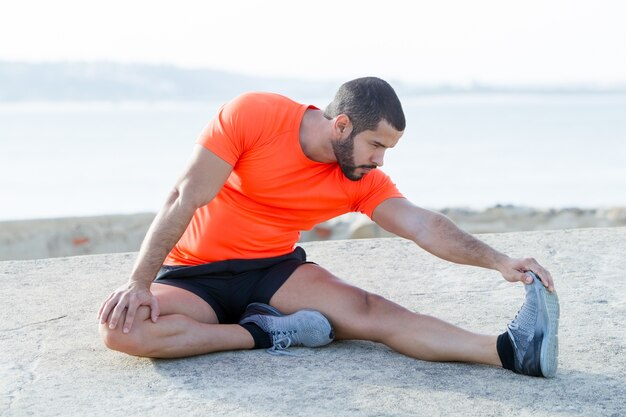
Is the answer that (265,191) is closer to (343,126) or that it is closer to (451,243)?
(343,126)

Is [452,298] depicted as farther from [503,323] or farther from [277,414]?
[277,414]

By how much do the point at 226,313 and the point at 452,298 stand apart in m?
0.94

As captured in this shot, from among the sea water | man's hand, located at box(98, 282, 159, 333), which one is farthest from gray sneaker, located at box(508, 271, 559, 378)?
the sea water

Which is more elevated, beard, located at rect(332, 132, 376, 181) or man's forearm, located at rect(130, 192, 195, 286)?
beard, located at rect(332, 132, 376, 181)

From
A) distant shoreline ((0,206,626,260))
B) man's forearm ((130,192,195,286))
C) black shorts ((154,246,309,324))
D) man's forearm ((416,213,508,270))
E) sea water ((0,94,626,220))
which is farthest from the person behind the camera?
sea water ((0,94,626,220))

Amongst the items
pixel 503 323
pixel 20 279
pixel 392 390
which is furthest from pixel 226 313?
pixel 20 279

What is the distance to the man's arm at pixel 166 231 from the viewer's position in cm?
272

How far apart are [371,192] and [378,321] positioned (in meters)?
0.40

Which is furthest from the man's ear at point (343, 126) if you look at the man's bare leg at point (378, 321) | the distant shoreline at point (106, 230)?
the distant shoreline at point (106, 230)

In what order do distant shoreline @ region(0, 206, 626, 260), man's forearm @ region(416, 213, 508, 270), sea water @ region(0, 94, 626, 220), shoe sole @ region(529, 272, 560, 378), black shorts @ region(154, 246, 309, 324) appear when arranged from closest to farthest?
1. shoe sole @ region(529, 272, 560, 378)
2. man's forearm @ region(416, 213, 508, 270)
3. black shorts @ region(154, 246, 309, 324)
4. distant shoreline @ region(0, 206, 626, 260)
5. sea water @ region(0, 94, 626, 220)

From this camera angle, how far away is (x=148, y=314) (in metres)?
2.75

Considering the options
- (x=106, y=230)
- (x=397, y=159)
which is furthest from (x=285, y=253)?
(x=397, y=159)

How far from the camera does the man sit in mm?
2734

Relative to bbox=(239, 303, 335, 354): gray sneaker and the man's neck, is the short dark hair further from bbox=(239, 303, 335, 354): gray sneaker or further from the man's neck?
bbox=(239, 303, 335, 354): gray sneaker
